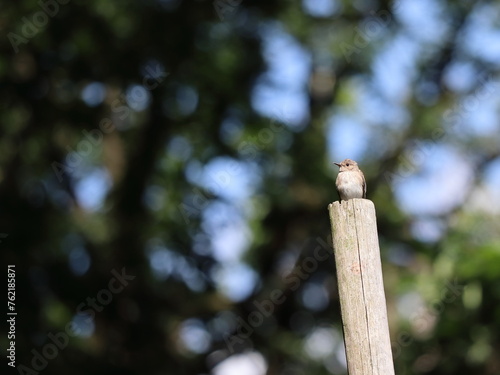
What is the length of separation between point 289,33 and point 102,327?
495 cm

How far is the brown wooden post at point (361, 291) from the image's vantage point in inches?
134

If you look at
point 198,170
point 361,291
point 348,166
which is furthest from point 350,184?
point 198,170

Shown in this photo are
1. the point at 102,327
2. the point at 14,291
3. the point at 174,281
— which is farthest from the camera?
the point at 174,281

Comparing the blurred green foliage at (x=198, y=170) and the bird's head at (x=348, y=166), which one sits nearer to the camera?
the bird's head at (x=348, y=166)

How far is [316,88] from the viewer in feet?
44.7

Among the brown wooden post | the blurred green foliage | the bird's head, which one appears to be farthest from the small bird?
the blurred green foliage

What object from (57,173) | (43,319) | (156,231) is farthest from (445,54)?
(43,319)

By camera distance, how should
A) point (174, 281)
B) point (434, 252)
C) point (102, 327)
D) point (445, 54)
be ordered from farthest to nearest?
1. point (445, 54)
2. point (174, 281)
3. point (102, 327)
4. point (434, 252)

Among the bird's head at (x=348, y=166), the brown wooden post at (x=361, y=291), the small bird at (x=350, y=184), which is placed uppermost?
the bird's head at (x=348, y=166)

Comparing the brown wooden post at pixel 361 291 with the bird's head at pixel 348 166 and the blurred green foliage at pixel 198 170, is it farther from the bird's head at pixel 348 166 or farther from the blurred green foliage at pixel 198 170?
the blurred green foliage at pixel 198 170

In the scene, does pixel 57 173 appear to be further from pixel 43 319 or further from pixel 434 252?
pixel 434 252

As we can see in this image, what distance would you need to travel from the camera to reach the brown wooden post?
3400mm

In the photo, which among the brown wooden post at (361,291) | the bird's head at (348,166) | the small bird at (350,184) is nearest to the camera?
the brown wooden post at (361,291)

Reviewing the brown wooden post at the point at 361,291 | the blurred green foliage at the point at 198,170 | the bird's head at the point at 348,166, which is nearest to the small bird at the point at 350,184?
the bird's head at the point at 348,166
